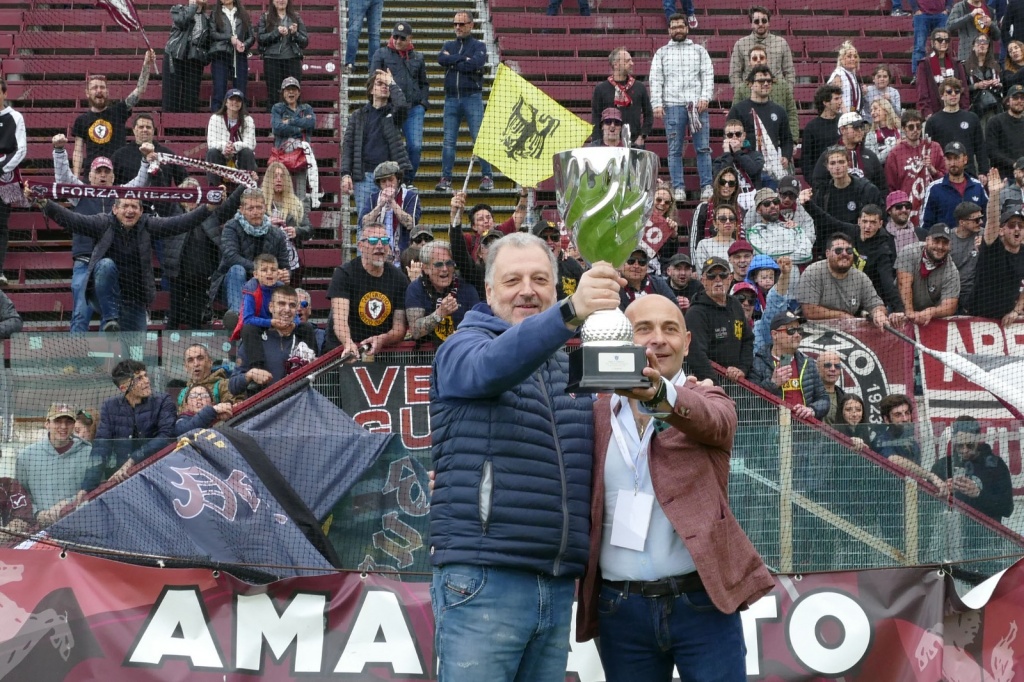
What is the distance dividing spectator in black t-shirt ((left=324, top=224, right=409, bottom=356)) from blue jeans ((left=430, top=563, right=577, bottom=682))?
4477mm

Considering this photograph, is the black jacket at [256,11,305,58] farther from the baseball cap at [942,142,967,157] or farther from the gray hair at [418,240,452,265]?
the baseball cap at [942,142,967,157]

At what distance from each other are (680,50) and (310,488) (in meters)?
7.51

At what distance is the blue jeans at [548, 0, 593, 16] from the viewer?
52.8ft

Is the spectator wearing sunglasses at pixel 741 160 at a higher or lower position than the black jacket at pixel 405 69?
lower

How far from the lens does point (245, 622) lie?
5.80 meters

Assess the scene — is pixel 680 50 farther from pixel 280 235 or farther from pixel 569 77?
pixel 280 235

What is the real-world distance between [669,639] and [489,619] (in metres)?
0.56

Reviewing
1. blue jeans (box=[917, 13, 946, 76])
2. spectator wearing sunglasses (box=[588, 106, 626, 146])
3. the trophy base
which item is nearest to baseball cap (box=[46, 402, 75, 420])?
the trophy base

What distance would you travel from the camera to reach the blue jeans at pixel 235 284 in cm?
981

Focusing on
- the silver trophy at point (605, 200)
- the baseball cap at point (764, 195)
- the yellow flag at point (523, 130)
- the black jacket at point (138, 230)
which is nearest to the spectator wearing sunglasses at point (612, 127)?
the baseball cap at point (764, 195)

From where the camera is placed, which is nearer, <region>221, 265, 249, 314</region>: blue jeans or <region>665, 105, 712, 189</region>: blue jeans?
<region>221, 265, 249, 314</region>: blue jeans

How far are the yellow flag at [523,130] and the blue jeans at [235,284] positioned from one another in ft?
7.30

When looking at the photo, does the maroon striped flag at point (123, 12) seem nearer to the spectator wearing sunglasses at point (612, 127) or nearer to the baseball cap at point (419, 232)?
the baseball cap at point (419, 232)

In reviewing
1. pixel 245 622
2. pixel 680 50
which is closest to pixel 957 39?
pixel 680 50
